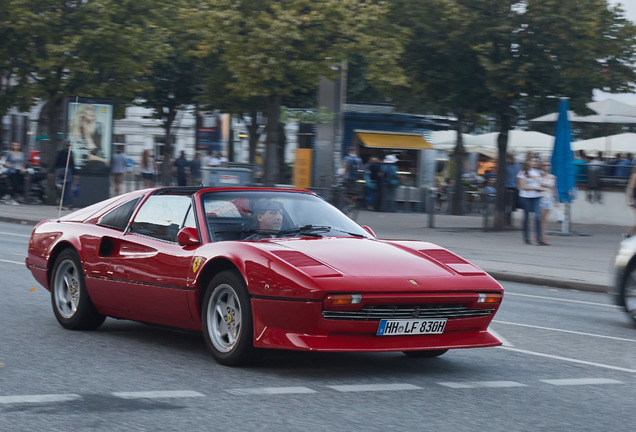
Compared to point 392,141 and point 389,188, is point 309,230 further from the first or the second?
point 392,141

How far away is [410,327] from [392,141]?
34.8 meters

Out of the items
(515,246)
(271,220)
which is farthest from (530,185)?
(271,220)

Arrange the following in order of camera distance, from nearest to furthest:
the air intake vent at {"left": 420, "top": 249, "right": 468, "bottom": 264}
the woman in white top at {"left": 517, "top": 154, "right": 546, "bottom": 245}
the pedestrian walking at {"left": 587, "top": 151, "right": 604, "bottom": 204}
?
the air intake vent at {"left": 420, "top": 249, "right": 468, "bottom": 264}, the woman in white top at {"left": 517, "top": 154, "right": 546, "bottom": 245}, the pedestrian walking at {"left": 587, "top": 151, "right": 604, "bottom": 204}

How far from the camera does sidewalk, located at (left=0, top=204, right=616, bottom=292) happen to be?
16.1 m

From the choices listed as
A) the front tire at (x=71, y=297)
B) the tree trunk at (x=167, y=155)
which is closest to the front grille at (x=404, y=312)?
the front tire at (x=71, y=297)

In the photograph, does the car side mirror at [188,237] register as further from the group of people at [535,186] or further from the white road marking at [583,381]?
the group of people at [535,186]

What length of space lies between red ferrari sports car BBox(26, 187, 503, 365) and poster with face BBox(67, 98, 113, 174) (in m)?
22.0

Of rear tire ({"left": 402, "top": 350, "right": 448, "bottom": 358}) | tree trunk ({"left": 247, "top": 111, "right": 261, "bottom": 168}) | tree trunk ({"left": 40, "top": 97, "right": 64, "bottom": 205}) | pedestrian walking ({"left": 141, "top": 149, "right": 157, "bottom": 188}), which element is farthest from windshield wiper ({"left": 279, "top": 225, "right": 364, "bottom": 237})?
tree trunk ({"left": 247, "top": 111, "right": 261, "bottom": 168})

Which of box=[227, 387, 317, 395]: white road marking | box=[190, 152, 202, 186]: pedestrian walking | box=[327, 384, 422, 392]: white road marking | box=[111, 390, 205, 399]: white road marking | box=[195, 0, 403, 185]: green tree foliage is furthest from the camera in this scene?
box=[190, 152, 202, 186]: pedestrian walking

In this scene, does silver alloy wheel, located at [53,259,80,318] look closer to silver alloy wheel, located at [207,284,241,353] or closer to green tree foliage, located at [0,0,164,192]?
silver alloy wheel, located at [207,284,241,353]

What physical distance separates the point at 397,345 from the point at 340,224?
1.59 meters

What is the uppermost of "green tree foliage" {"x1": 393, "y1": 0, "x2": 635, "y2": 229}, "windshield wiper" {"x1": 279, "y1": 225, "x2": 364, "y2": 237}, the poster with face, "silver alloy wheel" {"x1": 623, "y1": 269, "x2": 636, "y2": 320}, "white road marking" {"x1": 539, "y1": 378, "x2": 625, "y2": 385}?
"green tree foliage" {"x1": 393, "y1": 0, "x2": 635, "y2": 229}

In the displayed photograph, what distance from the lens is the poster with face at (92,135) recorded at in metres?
30.3

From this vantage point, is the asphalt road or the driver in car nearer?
the asphalt road
